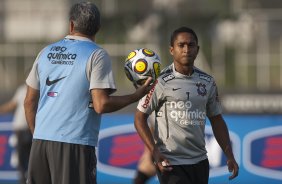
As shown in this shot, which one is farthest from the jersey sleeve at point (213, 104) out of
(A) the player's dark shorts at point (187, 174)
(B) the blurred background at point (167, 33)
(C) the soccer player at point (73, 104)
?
(B) the blurred background at point (167, 33)

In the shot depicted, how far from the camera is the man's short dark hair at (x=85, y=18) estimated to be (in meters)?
5.20

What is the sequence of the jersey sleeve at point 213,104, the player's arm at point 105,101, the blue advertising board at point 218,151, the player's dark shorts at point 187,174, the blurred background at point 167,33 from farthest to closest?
the blurred background at point 167,33 → the blue advertising board at point 218,151 → the jersey sleeve at point 213,104 → the player's dark shorts at point 187,174 → the player's arm at point 105,101

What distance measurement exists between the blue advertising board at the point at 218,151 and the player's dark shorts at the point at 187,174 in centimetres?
492

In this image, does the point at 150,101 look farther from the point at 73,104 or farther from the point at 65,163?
the point at 65,163

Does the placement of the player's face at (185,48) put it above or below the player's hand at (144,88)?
above

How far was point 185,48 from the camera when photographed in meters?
6.13

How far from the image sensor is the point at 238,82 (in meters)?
16.5

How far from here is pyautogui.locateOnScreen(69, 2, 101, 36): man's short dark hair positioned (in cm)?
520

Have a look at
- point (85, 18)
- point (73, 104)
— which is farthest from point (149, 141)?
point (85, 18)

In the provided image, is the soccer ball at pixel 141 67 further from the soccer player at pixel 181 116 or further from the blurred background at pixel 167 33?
the blurred background at pixel 167 33

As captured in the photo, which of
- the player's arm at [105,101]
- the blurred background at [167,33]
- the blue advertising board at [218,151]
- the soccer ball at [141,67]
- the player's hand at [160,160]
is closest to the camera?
the player's arm at [105,101]

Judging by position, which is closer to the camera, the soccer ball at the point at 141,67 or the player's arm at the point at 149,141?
the soccer ball at the point at 141,67

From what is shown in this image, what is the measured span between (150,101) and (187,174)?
67cm

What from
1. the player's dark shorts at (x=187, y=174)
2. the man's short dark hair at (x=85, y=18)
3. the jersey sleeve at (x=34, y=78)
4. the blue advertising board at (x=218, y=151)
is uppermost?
the man's short dark hair at (x=85, y=18)
